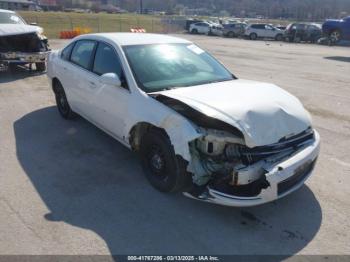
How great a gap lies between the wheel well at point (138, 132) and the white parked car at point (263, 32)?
101 feet

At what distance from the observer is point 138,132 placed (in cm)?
427

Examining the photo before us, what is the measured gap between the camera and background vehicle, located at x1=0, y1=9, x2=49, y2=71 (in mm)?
10398

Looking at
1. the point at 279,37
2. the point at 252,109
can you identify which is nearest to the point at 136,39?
the point at 252,109

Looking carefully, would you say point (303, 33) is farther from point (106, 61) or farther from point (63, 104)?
point (106, 61)

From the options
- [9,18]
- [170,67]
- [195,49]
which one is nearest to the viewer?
[170,67]

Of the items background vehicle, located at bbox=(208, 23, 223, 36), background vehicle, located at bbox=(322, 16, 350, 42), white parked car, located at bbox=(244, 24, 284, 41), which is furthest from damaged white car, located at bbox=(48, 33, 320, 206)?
background vehicle, located at bbox=(208, 23, 223, 36)

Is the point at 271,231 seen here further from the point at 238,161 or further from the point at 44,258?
the point at 44,258

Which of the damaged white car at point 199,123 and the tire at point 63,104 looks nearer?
the damaged white car at point 199,123

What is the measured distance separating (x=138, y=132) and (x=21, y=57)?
25.8 ft

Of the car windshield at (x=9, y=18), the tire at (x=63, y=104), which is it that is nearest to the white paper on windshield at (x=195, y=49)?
the tire at (x=63, y=104)

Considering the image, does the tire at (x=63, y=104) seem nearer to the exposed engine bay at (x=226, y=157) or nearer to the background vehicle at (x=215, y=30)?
the exposed engine bay at (x=226, y=157)

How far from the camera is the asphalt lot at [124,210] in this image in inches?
126

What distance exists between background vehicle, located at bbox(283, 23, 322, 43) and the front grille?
29.4 meters

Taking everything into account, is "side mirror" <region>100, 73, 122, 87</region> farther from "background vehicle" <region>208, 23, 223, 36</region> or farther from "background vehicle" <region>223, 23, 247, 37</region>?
"background vehicle" <region>208, 23, 223, 36</region>
